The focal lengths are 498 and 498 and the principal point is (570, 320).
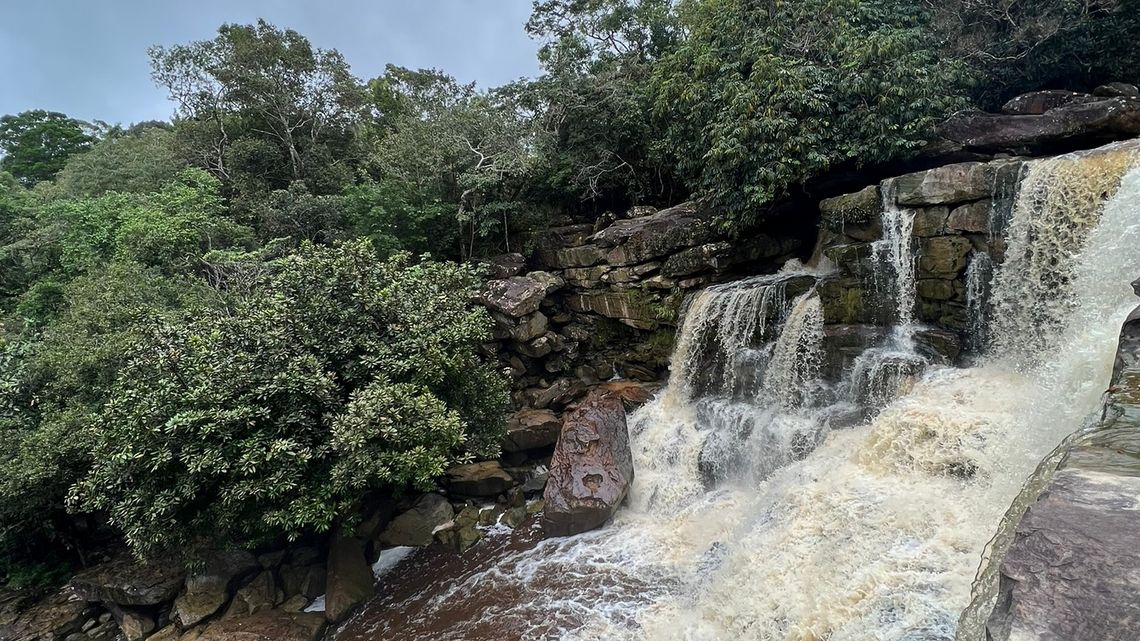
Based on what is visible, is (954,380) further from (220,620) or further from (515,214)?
(515,214)

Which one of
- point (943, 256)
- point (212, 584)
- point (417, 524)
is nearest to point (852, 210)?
point (943, 256)

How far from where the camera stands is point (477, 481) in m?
10.2

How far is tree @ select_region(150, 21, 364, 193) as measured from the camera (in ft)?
61.2

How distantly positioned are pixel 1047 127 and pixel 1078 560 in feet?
35.2

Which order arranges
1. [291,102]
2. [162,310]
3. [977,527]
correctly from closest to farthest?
[977,527] < [162,310] < [291,102]

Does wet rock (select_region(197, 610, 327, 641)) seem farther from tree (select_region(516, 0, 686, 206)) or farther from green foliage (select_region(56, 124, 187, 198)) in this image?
green foliage (select_region(56, 124, 187, 198))

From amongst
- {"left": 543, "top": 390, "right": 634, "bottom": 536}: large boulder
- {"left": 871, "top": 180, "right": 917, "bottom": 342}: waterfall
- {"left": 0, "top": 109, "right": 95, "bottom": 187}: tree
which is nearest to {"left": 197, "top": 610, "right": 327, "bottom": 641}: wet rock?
{"left": 543, "top": 390, "right": 634, "bottom": 536}: large boulder

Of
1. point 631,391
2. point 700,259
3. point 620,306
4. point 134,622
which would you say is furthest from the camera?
point 620,306

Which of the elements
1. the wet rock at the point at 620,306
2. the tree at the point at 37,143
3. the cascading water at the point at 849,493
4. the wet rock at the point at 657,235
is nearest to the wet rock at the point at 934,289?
the cascading water at the point at 849,493

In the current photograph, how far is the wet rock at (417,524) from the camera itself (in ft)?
30.1

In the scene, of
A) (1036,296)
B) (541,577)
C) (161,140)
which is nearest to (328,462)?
(541,577)

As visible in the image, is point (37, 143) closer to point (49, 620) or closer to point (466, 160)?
point (466, 160)

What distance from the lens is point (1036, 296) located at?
7.50 m

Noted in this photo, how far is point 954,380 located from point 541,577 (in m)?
6.89
